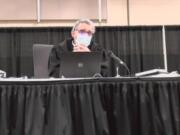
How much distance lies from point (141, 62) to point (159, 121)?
4.52 meters

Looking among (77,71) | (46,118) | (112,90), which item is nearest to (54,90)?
(46,118)

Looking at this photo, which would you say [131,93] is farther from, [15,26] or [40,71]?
[15,26]

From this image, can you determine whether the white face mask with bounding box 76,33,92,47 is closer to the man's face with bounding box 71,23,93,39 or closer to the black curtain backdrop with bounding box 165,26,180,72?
the man's face with bounding box 71,23,93,39

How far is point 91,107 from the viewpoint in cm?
205

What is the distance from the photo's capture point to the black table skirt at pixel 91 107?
2.03 m

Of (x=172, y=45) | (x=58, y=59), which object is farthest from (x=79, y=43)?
(x=172, y=45)

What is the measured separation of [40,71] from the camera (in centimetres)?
362

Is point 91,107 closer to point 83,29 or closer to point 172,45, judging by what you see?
point 83,29

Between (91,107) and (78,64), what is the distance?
556 mm

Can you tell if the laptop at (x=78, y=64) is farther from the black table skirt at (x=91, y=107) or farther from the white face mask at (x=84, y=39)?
the white face mask at (x=84, y=39)

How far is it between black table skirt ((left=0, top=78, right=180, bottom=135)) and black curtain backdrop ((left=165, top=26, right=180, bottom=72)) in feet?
14.7

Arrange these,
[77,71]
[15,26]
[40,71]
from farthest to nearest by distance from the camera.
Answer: [15,26]
[40,71]
[77,71]

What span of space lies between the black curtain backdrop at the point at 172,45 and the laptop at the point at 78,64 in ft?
13.6

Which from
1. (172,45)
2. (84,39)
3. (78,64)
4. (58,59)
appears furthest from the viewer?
(172,45)
